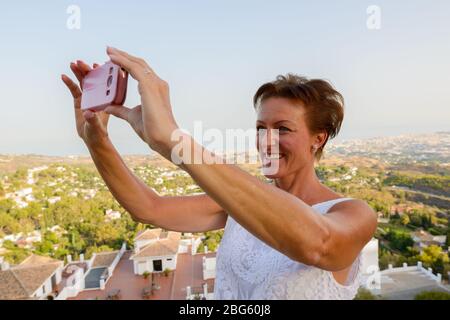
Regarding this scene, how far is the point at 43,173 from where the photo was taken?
1141cm

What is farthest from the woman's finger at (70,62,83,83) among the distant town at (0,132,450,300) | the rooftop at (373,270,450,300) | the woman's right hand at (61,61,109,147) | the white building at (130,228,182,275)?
the white building at (130,228,182,275)

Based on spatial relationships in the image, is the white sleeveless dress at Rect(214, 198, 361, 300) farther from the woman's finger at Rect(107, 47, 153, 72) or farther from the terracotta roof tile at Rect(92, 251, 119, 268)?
the terracotta roof tile at Rect(92, 251, 119, 268)

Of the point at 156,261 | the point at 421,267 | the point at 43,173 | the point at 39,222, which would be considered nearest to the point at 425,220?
the point at 421,267

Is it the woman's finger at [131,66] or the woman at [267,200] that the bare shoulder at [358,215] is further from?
the woman's finger at [131,66]

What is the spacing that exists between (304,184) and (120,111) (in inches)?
13.3

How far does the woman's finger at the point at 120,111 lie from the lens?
371mm

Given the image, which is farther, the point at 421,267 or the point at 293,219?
the point at 421,267

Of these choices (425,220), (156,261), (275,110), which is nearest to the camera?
(275,110)

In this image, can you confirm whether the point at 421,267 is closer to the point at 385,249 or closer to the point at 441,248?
the point at 441,248

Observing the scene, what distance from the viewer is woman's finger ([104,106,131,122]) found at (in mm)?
371

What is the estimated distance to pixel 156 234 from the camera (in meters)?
8.45

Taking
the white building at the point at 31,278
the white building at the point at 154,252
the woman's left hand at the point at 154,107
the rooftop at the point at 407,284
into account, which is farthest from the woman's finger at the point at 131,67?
the white building at the point at 154,252

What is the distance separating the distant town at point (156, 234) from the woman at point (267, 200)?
10.2ft
